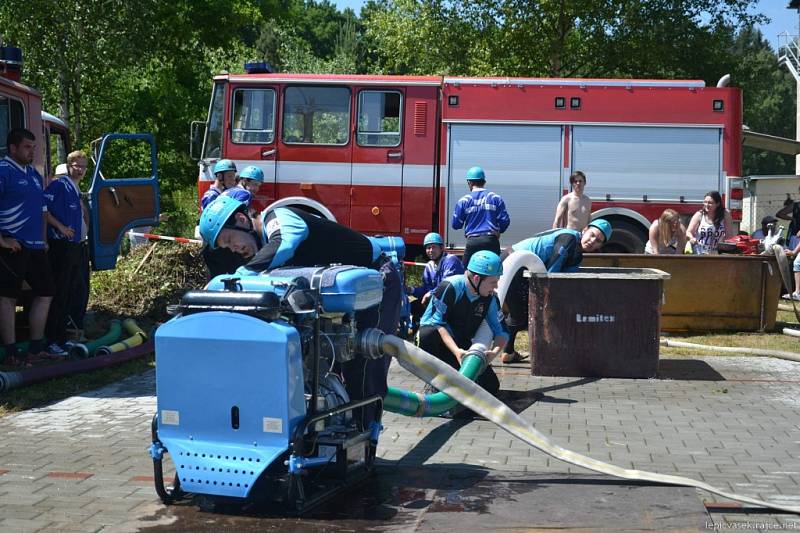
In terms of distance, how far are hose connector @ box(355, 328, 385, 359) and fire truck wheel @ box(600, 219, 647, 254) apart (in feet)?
32.4

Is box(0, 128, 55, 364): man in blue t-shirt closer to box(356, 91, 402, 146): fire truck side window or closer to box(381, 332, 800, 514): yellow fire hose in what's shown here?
box(381, 332, 800, 514): yellow fire hose

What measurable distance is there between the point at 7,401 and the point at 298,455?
417 cm

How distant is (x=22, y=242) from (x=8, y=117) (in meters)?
1.70

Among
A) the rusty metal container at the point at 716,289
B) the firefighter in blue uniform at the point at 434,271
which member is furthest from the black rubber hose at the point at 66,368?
the rusty metal container at the point at 716,289

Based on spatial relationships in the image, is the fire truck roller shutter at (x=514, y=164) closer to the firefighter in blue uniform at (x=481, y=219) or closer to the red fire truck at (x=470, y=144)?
the red fire truck at (x=470, y=144)

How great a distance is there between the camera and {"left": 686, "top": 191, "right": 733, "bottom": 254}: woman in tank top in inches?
534

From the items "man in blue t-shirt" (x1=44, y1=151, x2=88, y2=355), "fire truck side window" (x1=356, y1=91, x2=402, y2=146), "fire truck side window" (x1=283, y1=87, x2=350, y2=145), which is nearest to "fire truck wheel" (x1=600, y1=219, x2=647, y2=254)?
"fire truck side window" (x1=356, y1=91, x2=402, y2=146)

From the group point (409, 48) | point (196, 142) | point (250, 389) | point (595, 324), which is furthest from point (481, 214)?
point (409, 48)

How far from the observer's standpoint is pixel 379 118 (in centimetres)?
1614

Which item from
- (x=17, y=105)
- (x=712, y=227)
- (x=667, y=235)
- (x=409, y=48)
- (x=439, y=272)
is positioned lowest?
(x=439, y=272)

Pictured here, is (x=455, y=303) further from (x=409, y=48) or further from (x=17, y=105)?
(x=409, y=48)

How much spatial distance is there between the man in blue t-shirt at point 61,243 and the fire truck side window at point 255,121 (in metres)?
5.98

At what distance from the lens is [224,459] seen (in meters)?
5.12

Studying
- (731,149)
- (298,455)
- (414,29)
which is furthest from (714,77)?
(298,455)
